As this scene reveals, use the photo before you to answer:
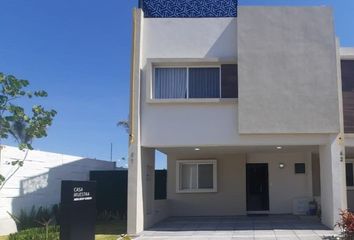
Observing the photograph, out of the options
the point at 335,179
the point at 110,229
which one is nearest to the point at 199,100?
the point at 335,179

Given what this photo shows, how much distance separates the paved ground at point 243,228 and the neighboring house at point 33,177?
4.60 meters

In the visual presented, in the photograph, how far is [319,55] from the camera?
1695 centimetres

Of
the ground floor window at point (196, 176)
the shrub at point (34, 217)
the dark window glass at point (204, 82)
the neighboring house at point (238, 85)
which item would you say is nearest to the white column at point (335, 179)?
the neighboring house at point (238, 85)

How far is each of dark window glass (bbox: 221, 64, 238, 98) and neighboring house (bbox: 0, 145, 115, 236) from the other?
7343 mm

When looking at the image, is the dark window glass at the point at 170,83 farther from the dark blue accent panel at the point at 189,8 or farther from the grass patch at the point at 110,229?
the grass patch at the point at 110,229

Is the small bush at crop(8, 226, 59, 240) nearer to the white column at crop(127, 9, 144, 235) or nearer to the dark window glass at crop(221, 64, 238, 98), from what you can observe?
the white column at crop(127, 9, 144, 235)

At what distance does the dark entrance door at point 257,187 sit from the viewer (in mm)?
23203

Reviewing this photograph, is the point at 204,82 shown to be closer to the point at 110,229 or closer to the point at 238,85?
the point at 238,85

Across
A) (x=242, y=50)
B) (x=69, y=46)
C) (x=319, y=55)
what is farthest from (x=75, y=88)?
(x=319, y=55)

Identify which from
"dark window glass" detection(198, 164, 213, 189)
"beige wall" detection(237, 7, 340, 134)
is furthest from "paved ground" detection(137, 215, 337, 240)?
"beige wall" detection(237, 7, 340, 134)

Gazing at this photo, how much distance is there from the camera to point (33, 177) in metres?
19.0

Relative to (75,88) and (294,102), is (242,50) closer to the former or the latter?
(294,102)

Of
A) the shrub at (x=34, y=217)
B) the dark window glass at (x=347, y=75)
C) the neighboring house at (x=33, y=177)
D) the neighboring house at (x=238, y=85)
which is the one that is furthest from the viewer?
the shrub at (x=34, y=217)

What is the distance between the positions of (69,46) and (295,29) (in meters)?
11.2
